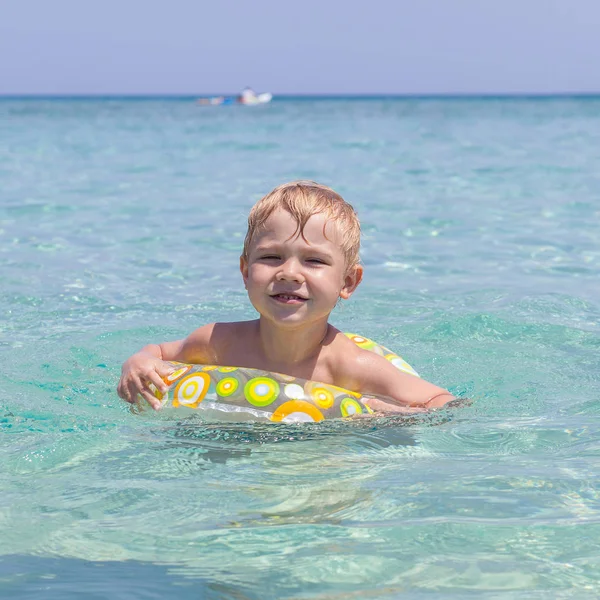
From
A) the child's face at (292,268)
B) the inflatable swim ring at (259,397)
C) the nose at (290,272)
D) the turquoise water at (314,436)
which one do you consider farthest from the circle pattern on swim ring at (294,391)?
the nose at (290,272)

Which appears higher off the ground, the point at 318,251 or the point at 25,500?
the point at 318,251

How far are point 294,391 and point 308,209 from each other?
68 cm

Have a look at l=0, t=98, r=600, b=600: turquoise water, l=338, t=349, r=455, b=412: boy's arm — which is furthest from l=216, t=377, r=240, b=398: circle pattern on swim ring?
l=338, t=349, r=455, b=412: boy's arm

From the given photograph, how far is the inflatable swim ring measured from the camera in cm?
355

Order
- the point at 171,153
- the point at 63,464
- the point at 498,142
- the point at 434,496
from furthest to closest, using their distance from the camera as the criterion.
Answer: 1. the point at 498,142
2. the point at 171,153
3. the point at 63,464
4. the point at 434,496

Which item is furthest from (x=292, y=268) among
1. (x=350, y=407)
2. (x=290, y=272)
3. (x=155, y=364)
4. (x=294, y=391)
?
(x=155, y=364)

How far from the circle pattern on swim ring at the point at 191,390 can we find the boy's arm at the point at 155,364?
0.07 meters

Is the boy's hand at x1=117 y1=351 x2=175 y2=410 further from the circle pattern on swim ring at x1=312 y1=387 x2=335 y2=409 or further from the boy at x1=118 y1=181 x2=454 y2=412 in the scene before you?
the circle pattern on swim ring at x1=312 y1=387 x2=335 y2=409

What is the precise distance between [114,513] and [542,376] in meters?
2.48

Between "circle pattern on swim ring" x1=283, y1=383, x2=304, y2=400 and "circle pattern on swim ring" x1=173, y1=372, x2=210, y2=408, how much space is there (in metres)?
0.30

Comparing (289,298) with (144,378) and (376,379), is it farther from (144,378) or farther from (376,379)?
(144,378)

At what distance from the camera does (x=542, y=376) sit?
4594 millimetres

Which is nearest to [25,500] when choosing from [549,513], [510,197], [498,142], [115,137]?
[549,513]

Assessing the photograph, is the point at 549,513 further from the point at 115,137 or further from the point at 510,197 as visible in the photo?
the point at 115,137
